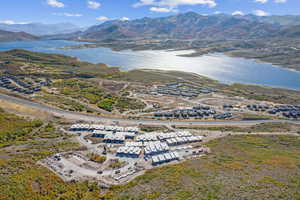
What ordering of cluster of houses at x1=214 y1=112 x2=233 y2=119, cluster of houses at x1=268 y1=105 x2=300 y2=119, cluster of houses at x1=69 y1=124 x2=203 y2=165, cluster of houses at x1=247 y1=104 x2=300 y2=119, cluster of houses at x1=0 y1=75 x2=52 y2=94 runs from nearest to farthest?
cluster of houses at x1=69 y1=124 x2=203 y2=165 → cluster of houses at x1=214 y1=112 x2=233 y2=119 → cluster of houses at x1=268 y1=105 x2=300 y2=119 → cluster of houses at x1=247 y1=104 x2=300 y2=119 → cluster of houses at x1=0 y1=75 x2=52 y2=94

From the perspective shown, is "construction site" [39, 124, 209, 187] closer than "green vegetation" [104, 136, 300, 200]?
No

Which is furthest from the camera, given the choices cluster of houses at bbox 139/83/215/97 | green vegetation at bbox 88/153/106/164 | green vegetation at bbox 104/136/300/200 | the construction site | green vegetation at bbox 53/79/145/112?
cluster of houses at bbox 139/83/215/97

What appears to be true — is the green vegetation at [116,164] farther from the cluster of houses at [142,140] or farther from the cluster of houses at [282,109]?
the cluster of houses at [282,109]

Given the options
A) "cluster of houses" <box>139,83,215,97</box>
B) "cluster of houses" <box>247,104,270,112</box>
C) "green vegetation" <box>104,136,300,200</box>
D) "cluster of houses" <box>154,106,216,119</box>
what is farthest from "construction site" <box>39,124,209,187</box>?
"cluster of houses" <box>139,83,215,97</box>

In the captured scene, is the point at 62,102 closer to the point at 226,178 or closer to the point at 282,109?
the point at 226,178

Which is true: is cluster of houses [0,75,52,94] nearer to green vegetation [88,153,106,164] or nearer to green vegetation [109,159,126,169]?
green vegetation [88,153,106,164]

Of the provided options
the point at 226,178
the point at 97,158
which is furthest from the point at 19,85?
the point at 226,178

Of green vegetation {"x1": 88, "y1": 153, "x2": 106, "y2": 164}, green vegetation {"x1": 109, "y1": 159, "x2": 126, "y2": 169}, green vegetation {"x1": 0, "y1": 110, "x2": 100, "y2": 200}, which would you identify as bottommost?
green vegetation {"x1": 109, "y1": 159, "x2": 126, "y2": 169}

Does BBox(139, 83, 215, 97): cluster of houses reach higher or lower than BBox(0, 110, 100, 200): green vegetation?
higher
